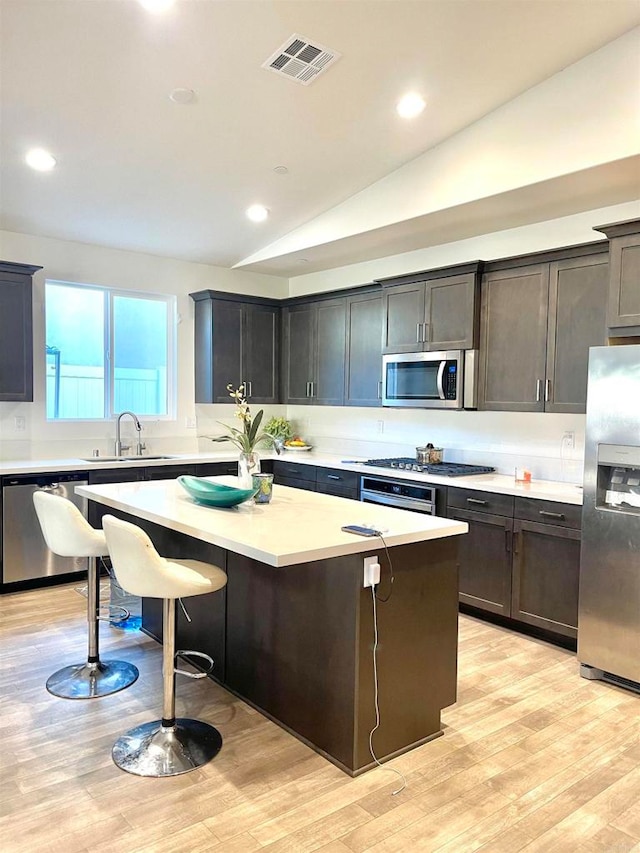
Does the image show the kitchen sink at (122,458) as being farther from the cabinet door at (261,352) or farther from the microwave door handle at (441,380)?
the microwave door handle at (441,380)

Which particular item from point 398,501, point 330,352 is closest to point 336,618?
point 398,501

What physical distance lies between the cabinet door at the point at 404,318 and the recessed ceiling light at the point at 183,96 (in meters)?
2.07

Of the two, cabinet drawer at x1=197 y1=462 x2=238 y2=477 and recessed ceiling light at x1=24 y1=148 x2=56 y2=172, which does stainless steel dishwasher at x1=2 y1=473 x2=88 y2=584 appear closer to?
cabinet drawer at x1=197 y1=462 x2=238 y2=477

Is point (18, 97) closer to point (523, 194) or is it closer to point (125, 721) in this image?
point (523, 194)

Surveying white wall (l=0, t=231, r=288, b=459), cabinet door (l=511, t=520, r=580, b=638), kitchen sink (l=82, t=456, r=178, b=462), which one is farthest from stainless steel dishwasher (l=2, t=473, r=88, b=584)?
cabinet door (l=511, t=520, r=580, b=638)

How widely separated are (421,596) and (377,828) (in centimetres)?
82

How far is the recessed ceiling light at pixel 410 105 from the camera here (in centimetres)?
355

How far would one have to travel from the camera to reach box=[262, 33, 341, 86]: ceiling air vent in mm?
3113

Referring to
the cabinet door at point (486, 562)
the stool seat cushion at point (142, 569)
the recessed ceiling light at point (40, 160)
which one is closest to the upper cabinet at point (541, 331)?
the cabinet door at point (486, 562)

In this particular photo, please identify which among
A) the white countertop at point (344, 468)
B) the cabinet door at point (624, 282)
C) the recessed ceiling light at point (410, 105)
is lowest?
the white countertop at point (344, 468)

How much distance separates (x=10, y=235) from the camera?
501 centimetres

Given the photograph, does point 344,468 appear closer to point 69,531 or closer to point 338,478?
point 338,478

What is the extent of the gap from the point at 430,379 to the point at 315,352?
5.21 feet

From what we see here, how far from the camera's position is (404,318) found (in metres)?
4.91
